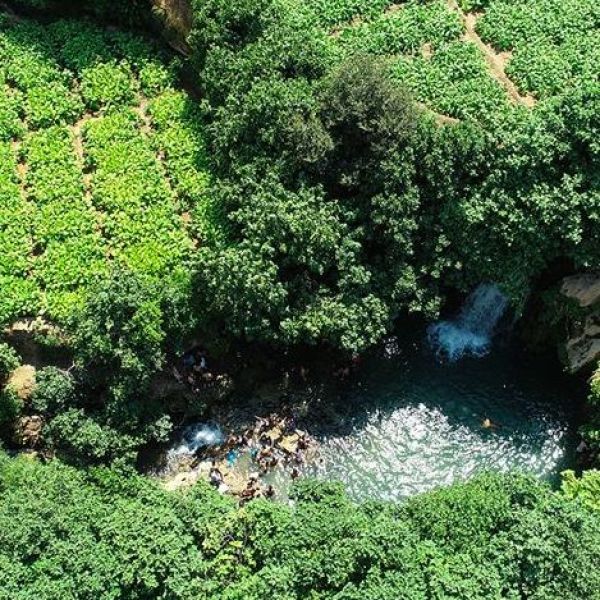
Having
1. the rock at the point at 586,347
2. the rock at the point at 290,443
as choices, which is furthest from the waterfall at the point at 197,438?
the rock at the point at 586,347

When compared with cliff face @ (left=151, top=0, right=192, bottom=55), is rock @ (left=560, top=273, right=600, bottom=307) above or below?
above

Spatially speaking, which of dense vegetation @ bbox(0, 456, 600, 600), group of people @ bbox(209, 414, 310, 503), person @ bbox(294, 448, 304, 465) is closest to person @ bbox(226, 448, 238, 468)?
→ group of people @ bbox(209, 414, 310, 503)

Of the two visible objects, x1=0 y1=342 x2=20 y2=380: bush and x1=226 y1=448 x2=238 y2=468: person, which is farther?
x1=226 y1=448 x2=238 y2=468: person

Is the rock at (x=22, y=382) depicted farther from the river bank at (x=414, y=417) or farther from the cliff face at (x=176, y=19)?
the cliff face at (x=176, y=19)

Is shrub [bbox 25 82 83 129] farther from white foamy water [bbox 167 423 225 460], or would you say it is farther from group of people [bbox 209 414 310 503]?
group of people [bbox 209 414 310 503]

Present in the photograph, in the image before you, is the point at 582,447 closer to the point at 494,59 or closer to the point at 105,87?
the point at 494,59

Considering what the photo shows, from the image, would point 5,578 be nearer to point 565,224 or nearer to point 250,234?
point 250,234
